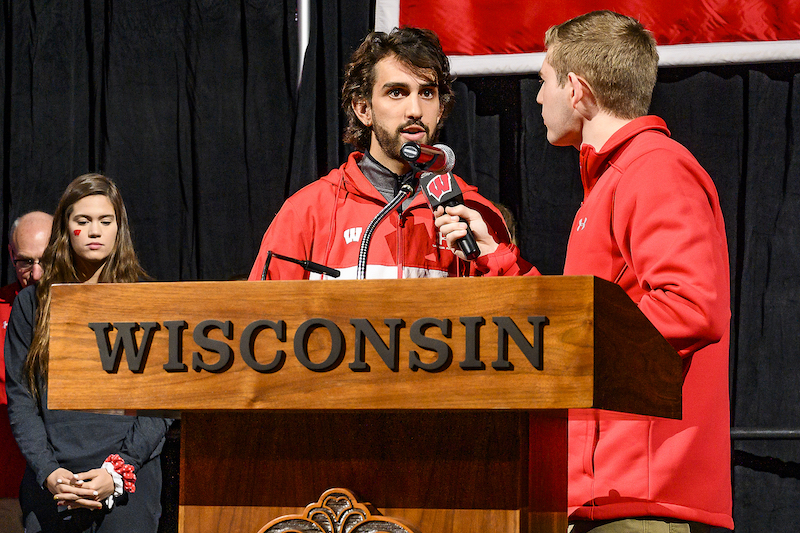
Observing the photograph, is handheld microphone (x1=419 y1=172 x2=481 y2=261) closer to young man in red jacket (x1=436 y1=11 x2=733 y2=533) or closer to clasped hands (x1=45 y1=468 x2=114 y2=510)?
young man in red jacket (x1=436 y1=11 x2=733 y2=533)

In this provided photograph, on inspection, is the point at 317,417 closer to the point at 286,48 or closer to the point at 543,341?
the point at 543,341

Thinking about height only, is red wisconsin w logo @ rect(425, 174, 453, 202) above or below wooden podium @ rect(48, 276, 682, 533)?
above

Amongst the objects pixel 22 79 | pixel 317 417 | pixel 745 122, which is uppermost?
pixel 22 79

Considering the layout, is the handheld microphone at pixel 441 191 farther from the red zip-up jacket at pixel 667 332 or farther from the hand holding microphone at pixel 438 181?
the red zip-up jacket at pixel 667 332

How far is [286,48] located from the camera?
3.29 meters

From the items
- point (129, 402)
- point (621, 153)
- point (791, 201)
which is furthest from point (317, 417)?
point (791, 201)

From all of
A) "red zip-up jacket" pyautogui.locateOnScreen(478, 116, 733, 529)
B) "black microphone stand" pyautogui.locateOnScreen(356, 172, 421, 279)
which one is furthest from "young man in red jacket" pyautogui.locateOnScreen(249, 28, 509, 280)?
"red zip-up jacket" pyautogui.locateOnScreen(478, 116, 733, 529)

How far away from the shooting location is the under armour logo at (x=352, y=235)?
2.13m

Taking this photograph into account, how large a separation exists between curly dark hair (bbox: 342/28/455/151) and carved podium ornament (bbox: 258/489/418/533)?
1.44 metres

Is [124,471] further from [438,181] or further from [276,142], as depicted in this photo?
[438,181]

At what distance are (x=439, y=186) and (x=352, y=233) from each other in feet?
2.12

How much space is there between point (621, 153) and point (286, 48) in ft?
6.61

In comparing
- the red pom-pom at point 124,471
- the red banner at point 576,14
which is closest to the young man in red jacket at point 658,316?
the red pom-pom at point 124,471

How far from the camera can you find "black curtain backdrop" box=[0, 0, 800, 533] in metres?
2.95
